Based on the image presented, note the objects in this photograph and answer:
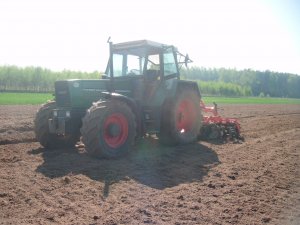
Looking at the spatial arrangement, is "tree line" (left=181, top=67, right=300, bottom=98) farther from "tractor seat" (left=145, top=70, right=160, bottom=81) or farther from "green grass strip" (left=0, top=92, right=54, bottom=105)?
"tractor seat" (left=145, top=70, right=160, bottom=81)

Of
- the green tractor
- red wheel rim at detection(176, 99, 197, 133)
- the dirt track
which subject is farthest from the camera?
red wheel rim at detection(176, 99, 197, 133)

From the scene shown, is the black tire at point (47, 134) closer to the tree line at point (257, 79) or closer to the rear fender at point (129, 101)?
the rear fender at point (129, 101)

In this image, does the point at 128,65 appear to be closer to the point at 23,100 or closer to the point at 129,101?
the point at 129,101

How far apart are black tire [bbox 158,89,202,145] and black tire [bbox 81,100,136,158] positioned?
5.45 feet

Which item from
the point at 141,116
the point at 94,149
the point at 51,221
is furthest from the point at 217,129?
the point at 51,221

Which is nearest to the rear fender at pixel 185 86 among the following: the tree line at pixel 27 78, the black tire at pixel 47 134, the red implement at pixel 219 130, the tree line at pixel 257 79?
the red implement at pixel 219 130

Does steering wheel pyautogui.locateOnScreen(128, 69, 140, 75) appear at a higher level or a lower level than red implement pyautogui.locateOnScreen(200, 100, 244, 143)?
higher

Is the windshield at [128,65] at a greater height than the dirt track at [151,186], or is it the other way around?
the windshield at [128,65]

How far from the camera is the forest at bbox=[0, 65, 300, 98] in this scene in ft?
191

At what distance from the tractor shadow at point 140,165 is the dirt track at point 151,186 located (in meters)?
0.02

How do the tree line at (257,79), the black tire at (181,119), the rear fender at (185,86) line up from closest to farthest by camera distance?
the black tire at (181,119) → the rear fender at (185,86) → the tree line at (257,79)

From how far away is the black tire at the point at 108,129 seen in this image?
6805mm

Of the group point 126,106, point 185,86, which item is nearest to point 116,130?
point 126,106

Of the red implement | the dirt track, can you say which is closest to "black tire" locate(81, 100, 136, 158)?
the dirt track
